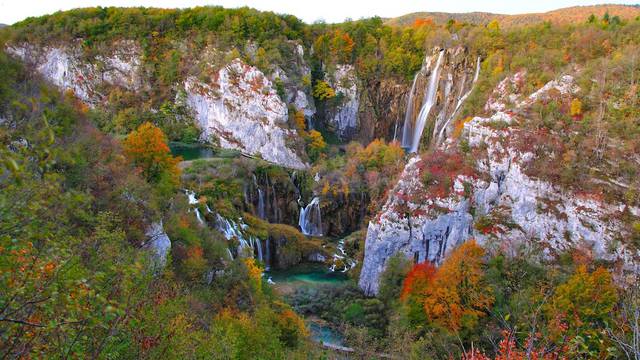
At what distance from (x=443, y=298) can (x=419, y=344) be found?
226 inches

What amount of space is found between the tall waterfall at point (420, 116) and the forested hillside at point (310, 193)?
1.05 ft

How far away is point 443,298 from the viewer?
80.3 ft

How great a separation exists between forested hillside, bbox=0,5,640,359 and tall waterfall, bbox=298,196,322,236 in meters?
0.20

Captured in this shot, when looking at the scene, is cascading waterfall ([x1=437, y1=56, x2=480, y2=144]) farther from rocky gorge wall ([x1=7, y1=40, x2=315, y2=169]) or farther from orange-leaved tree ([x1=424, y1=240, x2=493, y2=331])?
orange-leaved tree ([x1=424, y1=240, x2=493, y2=331])

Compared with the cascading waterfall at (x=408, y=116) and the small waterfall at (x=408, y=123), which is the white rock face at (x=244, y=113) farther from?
the cascading waterfall at (x=408, y=116)

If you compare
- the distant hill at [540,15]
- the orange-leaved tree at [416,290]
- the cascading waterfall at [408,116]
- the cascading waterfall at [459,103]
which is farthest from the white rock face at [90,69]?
the distant hill at [540,15]

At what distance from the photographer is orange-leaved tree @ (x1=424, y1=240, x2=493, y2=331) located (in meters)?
23.7

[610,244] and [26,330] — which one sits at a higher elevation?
[26,330]

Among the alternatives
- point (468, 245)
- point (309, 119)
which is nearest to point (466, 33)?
point (309, 119)

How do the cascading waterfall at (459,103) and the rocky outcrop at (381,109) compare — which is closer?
the cascading waterfall at (459,103)

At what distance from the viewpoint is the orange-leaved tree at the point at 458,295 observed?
23.7 m

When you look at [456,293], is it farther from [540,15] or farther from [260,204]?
[540,15]

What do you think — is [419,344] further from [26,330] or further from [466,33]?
[466,33]

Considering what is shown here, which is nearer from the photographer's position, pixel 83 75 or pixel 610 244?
pixel 610 244
